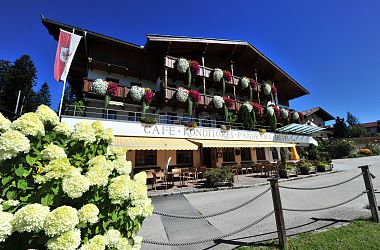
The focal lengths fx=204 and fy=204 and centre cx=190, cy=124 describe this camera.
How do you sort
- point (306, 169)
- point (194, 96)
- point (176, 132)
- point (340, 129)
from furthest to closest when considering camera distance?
point (340, 129)
point (194, 96)
point (306, 169)
point (176, 132)

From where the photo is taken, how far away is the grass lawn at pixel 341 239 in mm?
4280

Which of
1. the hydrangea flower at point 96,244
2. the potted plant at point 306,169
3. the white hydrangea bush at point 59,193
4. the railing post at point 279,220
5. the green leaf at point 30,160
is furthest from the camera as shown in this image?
the potted plant at point 306,169

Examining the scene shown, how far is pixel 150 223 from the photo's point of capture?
22.3 feet

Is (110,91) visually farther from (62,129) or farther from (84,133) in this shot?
(84,133)

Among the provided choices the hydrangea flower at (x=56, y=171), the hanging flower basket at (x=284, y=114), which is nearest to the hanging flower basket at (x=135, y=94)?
the hydrangea flower at (x=56, y=171)

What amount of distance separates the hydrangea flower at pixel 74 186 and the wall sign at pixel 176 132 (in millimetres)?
12689

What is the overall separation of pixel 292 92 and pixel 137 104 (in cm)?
2822

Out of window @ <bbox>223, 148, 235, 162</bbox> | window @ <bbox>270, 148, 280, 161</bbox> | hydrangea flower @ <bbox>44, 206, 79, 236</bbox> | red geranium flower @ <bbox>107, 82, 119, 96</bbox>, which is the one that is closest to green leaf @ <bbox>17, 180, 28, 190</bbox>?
hydrangea flower @ <bbox>44, 206, 79, 236</bbox>

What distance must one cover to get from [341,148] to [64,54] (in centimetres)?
4374

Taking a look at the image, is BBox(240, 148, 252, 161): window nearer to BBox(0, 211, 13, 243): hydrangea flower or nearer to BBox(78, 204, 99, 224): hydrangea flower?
BBox(78, 204, 99, 224): hydrangea flower

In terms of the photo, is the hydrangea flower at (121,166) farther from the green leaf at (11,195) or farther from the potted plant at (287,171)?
the potted plant at (287,171)

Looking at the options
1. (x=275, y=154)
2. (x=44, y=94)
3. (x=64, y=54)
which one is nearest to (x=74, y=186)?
(x=64, y=54)

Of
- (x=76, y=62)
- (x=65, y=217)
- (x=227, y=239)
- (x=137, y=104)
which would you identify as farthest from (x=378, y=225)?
(x=76, y=62)

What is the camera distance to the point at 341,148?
121ft
